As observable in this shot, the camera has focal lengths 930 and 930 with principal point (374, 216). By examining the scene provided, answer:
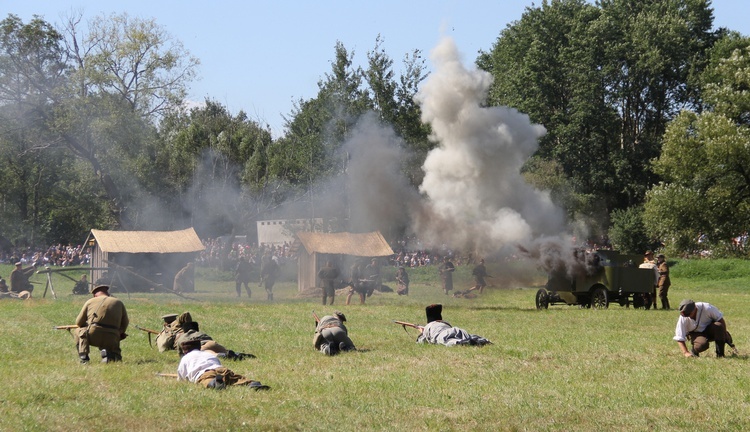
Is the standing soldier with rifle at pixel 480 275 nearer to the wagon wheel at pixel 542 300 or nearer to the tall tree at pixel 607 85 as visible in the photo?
the wagon wheel at pixel 542 300

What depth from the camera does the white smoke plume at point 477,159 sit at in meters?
28.9

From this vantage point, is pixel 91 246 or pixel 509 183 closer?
pixel 509 183

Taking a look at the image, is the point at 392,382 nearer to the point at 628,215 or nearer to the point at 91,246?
the point at 91,246

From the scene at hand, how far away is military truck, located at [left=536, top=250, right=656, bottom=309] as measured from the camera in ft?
94.2

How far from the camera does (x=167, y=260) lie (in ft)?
141

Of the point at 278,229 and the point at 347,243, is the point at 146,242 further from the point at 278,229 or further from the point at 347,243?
the point at 278,229

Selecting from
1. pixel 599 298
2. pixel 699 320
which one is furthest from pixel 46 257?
pixel 699 320

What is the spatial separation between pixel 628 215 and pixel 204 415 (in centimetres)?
4990

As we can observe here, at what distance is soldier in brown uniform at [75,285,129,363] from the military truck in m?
16.3

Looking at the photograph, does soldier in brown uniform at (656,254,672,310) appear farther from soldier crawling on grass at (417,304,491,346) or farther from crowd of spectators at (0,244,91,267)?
crowd of spectators at (0,244,91,267)

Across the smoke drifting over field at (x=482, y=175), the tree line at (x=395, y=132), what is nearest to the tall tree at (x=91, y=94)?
the tree line at (x=395, y=132)

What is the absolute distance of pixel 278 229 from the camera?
54938mm

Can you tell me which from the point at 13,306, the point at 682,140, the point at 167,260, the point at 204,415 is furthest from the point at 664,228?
the point at 204,415

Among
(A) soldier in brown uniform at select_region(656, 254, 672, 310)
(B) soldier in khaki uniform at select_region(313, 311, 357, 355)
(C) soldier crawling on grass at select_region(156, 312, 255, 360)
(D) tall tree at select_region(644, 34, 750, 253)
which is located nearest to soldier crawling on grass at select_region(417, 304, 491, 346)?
(B) soldier in khaki uniform at select_region(313, 311, 357, 355)
